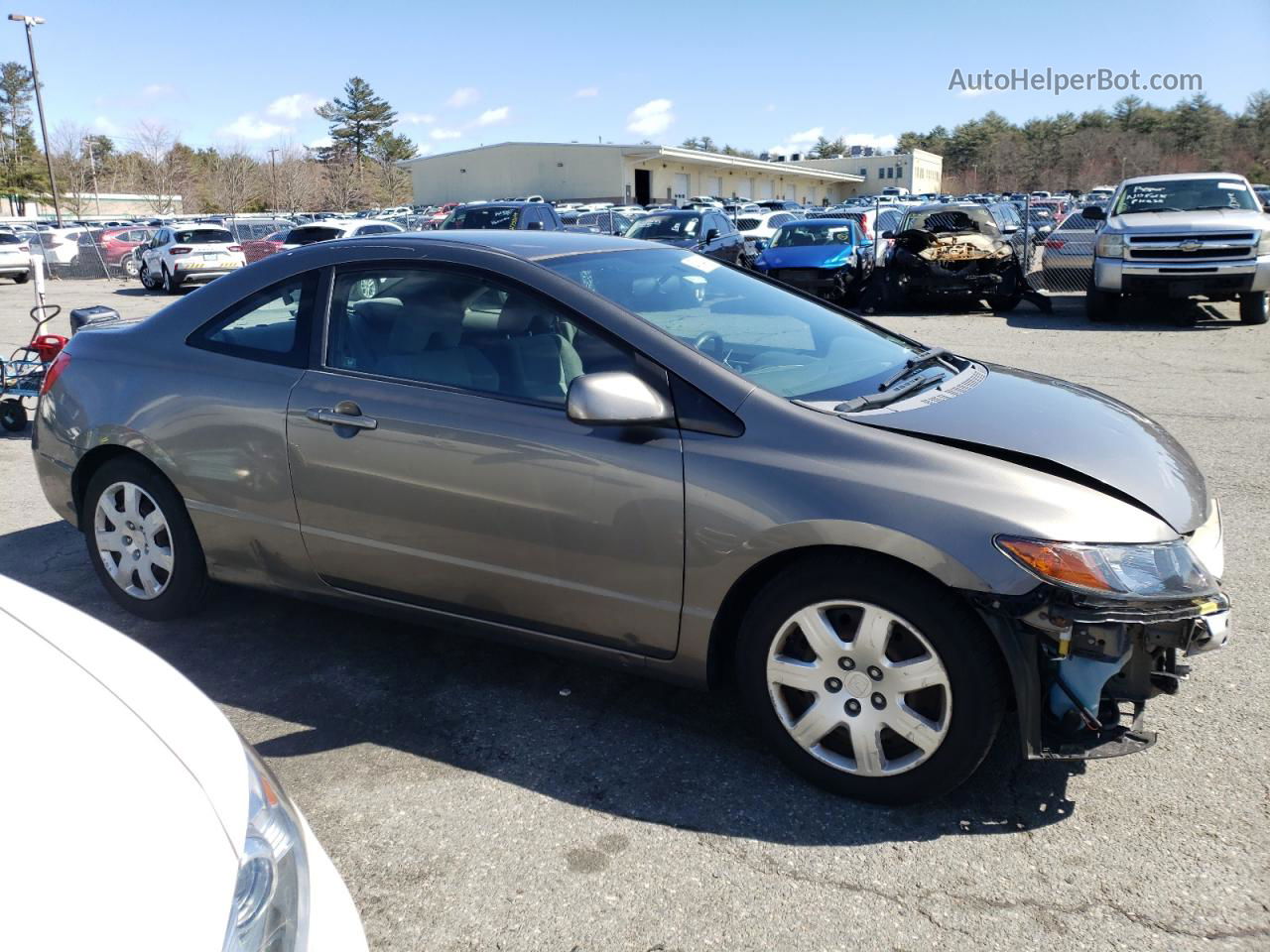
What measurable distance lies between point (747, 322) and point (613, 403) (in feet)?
3.21

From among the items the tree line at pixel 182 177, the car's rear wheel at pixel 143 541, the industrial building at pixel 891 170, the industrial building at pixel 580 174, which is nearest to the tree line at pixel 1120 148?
the industrial building at pixel 891 170

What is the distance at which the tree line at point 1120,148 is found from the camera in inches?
2864

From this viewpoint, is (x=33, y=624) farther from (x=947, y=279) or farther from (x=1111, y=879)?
(x=947, y=279)

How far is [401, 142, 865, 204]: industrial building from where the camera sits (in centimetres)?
6100

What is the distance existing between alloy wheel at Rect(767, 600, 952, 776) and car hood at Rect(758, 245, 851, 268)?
15.2 metres

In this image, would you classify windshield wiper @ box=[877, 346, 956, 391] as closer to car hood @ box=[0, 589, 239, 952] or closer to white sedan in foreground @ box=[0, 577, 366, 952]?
white sedan in foreground @ box=[0, 577, 366, 952]

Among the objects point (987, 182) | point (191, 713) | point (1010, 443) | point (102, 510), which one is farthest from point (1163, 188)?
point (987, 182)

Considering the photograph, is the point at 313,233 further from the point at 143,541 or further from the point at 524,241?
the point at 524,241

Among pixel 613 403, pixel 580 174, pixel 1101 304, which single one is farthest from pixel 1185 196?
pixel 580 174

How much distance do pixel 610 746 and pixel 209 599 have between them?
2.04m

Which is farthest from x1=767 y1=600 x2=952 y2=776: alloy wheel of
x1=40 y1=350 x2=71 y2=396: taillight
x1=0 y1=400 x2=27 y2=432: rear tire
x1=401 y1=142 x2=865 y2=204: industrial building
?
x1=401 y1=142 x2=865 y2=204: industrial building

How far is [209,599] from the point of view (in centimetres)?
436

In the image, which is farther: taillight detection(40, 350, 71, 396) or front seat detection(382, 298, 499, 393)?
taillight detection(40, 350, 71, 396)

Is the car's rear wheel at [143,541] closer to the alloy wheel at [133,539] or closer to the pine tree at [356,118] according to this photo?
the alloy wheel at [133,539]
